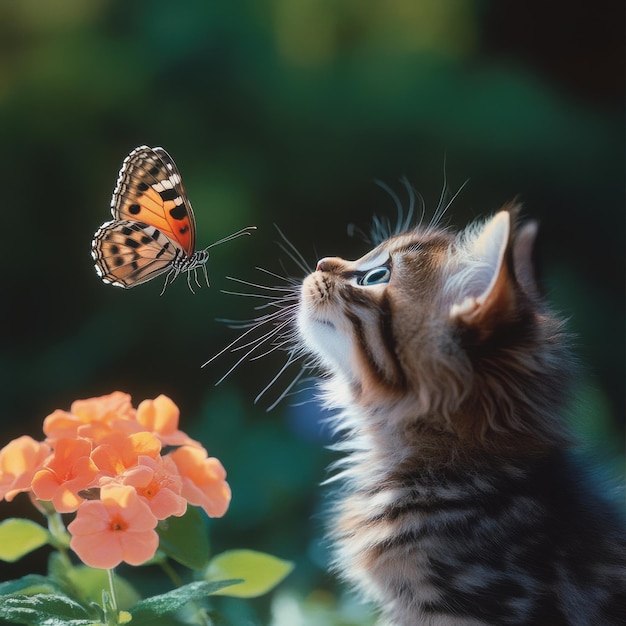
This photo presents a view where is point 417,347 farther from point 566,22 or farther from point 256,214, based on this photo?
point 566,22

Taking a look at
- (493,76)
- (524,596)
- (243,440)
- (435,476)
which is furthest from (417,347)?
(493,76)

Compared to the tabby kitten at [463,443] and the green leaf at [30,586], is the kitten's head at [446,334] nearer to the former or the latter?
the tabby kitten at [463,443]

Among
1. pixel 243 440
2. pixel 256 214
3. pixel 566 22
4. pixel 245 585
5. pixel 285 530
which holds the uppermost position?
pixel 566 22

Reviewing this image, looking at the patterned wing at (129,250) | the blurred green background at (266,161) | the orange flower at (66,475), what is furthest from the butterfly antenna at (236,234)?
the orange flower at (66,475)

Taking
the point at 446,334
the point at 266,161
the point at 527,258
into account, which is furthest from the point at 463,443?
the point at 266,161

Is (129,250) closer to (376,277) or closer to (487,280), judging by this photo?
(376,277)

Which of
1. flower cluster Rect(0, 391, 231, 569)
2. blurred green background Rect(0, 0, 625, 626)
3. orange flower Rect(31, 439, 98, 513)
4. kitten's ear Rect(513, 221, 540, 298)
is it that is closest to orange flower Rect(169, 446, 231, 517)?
flower cluster Rect(0, 391, 231, 569)
